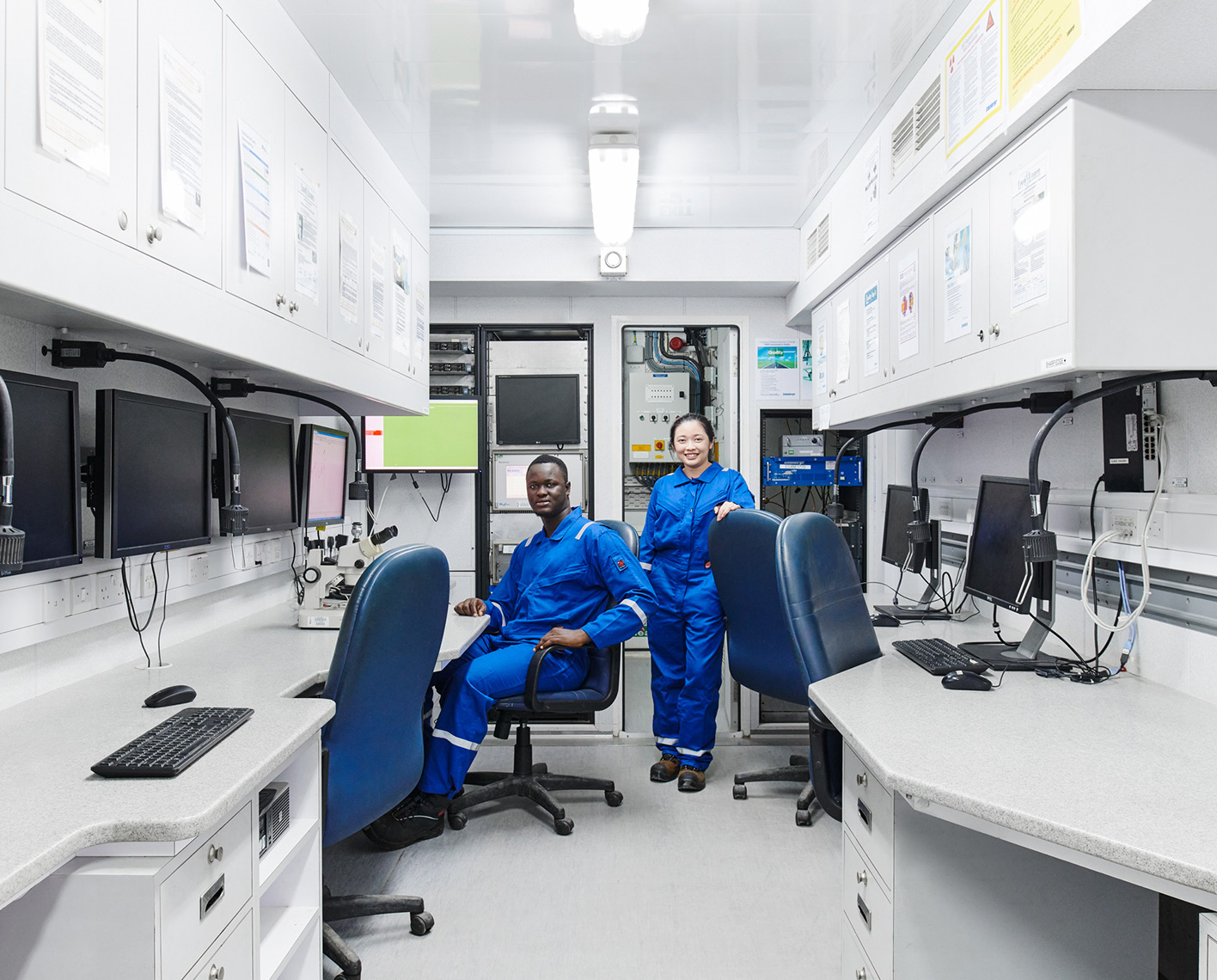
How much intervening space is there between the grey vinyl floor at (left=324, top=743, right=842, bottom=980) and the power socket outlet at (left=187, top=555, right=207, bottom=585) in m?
1.00

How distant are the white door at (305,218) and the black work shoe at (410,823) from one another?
5.03 feet

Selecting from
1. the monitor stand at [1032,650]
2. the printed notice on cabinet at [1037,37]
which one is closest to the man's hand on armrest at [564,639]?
the monitor stand at [1032,650]

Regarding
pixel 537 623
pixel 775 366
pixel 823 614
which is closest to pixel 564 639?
pixel 537 623

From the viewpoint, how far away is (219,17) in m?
1.63

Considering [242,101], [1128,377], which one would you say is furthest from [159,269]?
[1128,377]

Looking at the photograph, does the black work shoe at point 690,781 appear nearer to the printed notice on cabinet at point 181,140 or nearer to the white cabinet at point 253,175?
the white cabinet at point 253,175

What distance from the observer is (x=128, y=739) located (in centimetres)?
133

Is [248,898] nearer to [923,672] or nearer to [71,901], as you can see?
[71,901]

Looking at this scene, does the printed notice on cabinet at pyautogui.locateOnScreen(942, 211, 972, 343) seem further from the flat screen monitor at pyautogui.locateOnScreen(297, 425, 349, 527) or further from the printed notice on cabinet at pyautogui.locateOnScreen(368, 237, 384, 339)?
the flat screen monitor at pyautogui.locateOnScreen(297, 425, 349, 527)

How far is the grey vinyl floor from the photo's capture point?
1.97 metres

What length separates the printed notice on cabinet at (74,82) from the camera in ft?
3.71

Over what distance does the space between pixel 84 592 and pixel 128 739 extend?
60cm

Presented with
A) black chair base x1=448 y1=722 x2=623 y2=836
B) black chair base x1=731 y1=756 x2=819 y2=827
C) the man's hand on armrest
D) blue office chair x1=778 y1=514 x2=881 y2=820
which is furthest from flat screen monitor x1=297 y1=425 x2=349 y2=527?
black chair base x1=731 y1=756 x2=819 y2=827

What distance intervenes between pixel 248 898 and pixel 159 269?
1.13 m
